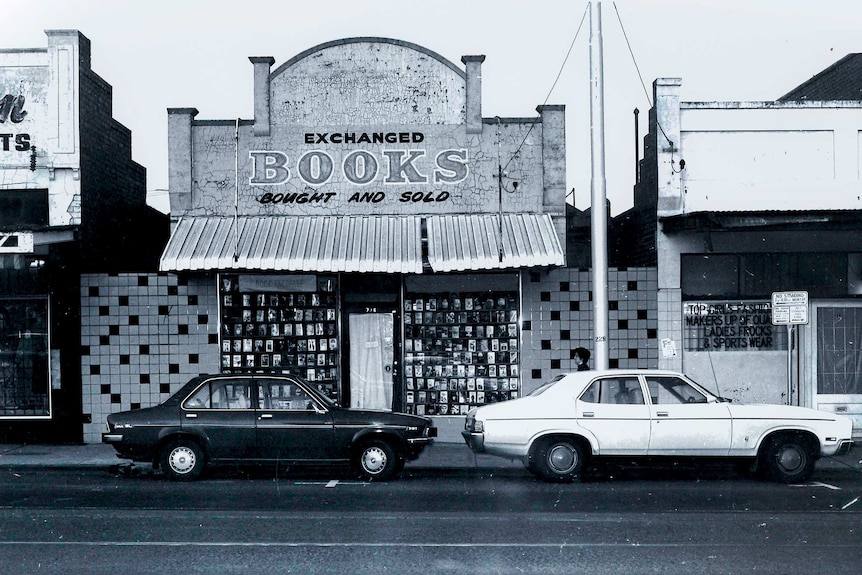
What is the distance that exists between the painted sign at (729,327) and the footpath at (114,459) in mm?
2279

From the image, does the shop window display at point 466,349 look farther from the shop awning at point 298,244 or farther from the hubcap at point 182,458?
the hubcap at point 182,458

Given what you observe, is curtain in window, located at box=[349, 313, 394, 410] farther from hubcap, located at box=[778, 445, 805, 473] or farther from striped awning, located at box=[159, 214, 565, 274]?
hubcap, located at box=[778, 445, 805, 473]

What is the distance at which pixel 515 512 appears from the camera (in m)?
10.0

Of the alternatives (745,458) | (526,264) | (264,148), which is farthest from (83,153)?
(745,458)

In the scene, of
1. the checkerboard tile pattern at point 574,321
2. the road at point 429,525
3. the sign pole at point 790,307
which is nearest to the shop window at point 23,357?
the road at point 429,525

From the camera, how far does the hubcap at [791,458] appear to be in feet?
39.9

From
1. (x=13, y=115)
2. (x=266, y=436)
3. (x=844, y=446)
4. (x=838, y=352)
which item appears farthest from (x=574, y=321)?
(x=13, y=115)

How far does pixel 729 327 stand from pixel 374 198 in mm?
6381

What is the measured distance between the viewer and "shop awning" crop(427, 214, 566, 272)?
1526 cm

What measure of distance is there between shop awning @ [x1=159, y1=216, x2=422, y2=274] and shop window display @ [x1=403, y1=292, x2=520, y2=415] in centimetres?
135

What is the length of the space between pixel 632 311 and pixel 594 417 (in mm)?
4743

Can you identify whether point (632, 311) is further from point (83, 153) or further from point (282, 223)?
point (83, 153)

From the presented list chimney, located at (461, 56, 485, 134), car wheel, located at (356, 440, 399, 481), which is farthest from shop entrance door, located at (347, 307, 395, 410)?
car wheel, located at (356, 440, 399, 481)

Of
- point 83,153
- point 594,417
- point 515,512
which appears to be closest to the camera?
point 515,512
